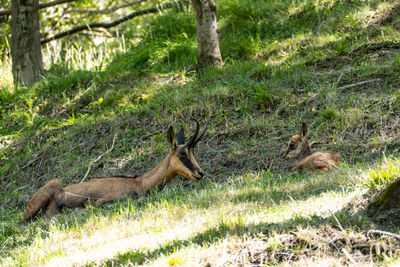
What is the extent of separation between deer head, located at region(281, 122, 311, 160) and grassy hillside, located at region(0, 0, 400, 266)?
359mm

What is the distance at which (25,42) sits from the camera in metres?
13.5

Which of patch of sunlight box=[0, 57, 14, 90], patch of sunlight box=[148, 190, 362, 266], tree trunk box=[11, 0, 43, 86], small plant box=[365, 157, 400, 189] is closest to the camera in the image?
patch of sunlight box=[148, 190, 362, 266]

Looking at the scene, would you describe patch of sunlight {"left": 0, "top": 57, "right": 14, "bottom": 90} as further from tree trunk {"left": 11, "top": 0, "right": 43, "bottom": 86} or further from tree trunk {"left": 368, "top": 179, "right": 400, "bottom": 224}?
tree trunk {"left": 368, "top": 179, "right": 400, "bottom": 224}

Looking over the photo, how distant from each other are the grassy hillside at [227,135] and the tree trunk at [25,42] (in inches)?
22.6

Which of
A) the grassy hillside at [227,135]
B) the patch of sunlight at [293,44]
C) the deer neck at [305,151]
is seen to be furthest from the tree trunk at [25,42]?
the deer neck at [305,151]

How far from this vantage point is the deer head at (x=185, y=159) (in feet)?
27.2

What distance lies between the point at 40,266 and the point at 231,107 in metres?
6.16

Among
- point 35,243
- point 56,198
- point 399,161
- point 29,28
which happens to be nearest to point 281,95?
point 399,161

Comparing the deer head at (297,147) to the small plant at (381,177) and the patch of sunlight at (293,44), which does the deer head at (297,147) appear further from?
the patch of sunlight at (293,44)

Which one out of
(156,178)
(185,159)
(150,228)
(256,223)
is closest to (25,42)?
(156,178)

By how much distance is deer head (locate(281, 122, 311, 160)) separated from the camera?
8.84 m

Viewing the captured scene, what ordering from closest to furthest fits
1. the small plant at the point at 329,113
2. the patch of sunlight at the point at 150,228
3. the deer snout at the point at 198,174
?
the patch of sunlight at the point at 150,228, the deer snout at the point at 198,174, the small plant at the point at 329,113

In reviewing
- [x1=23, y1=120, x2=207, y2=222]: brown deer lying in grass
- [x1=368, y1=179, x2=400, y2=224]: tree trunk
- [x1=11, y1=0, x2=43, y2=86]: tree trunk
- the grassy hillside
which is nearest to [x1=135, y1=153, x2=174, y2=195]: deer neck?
[x1=23, y1=120, x2=207, y2=222]: brown deer lying in grass

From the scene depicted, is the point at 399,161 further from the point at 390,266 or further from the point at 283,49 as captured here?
the point at 283,49
